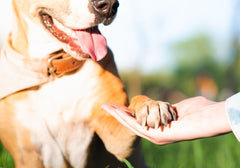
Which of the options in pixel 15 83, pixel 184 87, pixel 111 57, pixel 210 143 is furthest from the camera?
pixel 184 87

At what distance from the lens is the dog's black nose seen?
243 cm

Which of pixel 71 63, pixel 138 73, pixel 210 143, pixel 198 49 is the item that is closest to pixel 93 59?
pixel 71 63

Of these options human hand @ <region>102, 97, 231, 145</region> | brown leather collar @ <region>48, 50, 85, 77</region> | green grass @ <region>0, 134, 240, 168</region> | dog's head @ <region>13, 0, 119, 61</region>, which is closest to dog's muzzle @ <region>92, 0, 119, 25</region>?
dog's head @ <region>13, 0, 119, 61</region>

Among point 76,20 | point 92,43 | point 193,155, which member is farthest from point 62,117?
point 193,155

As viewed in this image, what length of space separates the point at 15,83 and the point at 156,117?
38.5 inches

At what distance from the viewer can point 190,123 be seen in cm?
200

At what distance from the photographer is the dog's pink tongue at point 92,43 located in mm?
2553

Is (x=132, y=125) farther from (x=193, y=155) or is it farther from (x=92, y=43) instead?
(x=193, y=155)

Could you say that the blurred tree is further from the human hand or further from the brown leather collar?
the human hand

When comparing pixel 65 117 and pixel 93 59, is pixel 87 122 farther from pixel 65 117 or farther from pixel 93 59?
pixel 93 59

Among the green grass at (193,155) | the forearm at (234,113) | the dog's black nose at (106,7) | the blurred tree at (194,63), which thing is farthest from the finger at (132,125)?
the blurred tree at (194,63)

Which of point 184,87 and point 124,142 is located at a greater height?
point 124,142

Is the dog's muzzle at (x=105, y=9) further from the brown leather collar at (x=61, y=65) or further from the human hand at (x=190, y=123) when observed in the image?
the human hand at (x=190, y=123)

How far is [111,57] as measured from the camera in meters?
2.84
